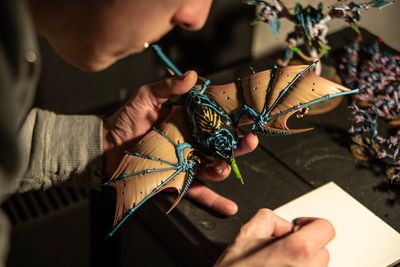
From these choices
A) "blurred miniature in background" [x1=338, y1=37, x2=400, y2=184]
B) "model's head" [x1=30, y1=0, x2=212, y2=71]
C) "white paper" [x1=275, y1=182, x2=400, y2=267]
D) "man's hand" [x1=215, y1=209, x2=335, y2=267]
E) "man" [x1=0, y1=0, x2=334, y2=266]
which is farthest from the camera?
"blurred miniature in background" [x1=338, y1=37, x2=400, y2=184]

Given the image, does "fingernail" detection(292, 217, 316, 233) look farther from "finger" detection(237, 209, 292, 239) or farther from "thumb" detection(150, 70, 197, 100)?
"thumb" detection(150, 70, 197, 100)

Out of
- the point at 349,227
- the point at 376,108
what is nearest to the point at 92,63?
the point at 349,227

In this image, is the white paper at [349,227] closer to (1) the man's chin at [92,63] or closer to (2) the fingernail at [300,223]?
(2) the fingernail at [300,223]

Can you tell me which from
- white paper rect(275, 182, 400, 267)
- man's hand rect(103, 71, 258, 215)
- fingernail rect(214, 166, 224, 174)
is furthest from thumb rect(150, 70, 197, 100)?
white paper rect(275, 182, 400, 267)

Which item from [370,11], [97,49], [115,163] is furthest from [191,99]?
[370,11]

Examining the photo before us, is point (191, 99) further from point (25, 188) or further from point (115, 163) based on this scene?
point (25, 188)

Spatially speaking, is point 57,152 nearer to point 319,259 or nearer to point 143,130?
point 143,130

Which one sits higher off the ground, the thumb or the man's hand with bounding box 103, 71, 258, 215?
the thumb
